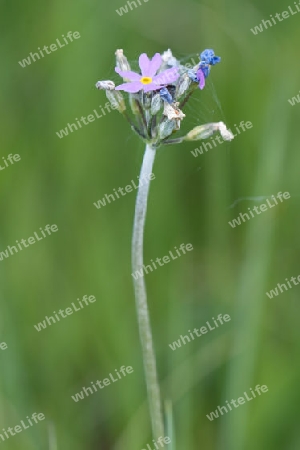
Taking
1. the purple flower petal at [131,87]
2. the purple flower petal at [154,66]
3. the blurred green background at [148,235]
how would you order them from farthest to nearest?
the blurred green background at [148,235] < the purple flower petal at [154,66] < the purple flower petal at [131,87]

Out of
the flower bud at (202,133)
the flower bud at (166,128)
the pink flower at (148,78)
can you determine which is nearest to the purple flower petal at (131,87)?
the pink flower at (148,78)

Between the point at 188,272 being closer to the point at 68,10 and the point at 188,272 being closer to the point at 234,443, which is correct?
the point at 234,443

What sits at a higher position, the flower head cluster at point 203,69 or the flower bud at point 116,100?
the flower bud at point 116,100

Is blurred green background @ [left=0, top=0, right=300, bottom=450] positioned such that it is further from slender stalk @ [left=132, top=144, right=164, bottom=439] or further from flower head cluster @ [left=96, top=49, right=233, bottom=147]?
flower head cluster @ [left=96, top=49, right=233, bottom=147]

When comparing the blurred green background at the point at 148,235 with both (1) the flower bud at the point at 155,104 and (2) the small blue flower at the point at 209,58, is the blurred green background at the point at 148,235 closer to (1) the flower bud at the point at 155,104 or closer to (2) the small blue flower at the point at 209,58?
(2) the small blue flower at the point at 209,58

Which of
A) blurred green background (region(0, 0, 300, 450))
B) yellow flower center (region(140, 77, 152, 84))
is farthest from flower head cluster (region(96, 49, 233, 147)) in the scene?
blurred green background (region(0, 0, 300, 450))

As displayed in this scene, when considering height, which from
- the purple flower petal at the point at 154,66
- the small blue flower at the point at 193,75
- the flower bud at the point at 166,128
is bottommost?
the flower bud at the point at 166,128

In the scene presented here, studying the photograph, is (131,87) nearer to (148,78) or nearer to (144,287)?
(148,78)
